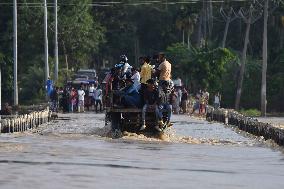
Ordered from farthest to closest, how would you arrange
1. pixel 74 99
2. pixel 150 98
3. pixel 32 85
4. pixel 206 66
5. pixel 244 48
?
pixel 32 85 < pixel 206 66 < pixel 244 48 < pixel 74 99 < pixel 150 98

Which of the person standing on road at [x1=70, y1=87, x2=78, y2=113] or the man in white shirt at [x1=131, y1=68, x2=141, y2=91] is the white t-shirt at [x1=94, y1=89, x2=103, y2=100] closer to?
the person standing on road at [x1=70, y1=87, x2=78, y2=113]

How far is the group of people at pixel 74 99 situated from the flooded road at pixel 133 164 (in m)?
27.7

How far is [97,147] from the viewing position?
24875 millimetres

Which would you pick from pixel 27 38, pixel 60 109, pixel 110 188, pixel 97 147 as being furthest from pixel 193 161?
pixel 27 38

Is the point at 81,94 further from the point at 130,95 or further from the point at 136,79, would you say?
the point at 136,79

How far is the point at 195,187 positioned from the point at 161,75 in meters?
14.2

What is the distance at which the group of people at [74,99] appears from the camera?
5688 centimetres

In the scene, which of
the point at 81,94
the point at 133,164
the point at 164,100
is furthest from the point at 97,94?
the point at 133,164

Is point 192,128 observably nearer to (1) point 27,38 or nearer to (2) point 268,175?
(2) point 268,175

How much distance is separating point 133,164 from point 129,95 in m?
10.7

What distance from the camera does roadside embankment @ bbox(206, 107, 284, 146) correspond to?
31591 mm

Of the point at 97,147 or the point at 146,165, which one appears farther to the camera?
the point at 97,147

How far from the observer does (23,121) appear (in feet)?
130

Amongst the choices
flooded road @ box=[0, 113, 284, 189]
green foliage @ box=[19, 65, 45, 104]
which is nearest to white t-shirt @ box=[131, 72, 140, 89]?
flooded road @ box=[0, 113, 284, 189]
